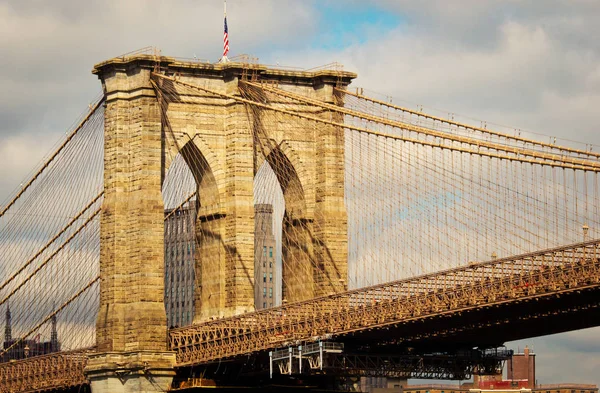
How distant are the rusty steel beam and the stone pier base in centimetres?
108

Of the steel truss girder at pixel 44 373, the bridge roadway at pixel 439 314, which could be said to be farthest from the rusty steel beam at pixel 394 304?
the steel truss girder at pixel 44 373

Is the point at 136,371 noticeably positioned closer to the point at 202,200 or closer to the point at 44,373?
the point at 202,200

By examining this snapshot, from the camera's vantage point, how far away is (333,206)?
106 metres

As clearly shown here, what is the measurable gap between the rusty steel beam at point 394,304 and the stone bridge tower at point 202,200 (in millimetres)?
3284

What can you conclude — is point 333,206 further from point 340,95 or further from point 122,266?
point 122,266

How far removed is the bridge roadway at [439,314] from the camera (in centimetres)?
7844

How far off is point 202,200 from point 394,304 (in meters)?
21.9

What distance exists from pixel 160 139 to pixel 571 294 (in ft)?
106

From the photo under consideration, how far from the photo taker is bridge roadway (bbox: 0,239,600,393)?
78.4 metres

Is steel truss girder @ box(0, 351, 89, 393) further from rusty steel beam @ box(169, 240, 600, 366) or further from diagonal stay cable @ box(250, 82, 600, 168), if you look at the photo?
diagonal stay cable @ box(250, 82, 600, 168)

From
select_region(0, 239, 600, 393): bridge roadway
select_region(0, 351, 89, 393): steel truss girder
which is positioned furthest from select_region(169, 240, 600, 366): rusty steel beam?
select_region(0, 351, 89, 393): steel truss girder

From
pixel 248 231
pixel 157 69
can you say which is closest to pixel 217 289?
pixel 248 231

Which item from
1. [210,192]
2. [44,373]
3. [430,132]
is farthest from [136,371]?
[430,132]

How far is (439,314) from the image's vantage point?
83062mm
